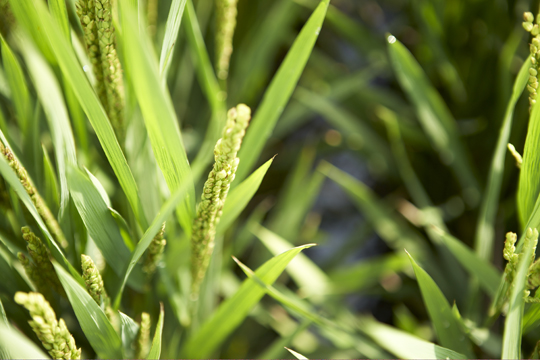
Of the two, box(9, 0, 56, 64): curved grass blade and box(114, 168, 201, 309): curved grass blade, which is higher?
box(9, 0, 56, 64): curved grass blade

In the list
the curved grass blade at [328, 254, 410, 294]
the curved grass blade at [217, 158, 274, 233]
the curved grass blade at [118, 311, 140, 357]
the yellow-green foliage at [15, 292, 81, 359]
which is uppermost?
the curved grass blade at [217, 158, 274, 233]

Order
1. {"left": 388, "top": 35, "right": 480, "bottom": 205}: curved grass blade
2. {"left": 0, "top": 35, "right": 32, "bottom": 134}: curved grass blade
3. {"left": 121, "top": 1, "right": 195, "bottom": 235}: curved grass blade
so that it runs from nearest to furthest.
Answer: {"left": 121, "top": 1, "right": 195, "bottom": 235}: curved grass blade < {"left": 0, "top": 35, "right": 32, "bottom": 134}: curved grass blade < {"left": 388, "top": 35, "right": 480, "bottom": 205}: curved grass blade

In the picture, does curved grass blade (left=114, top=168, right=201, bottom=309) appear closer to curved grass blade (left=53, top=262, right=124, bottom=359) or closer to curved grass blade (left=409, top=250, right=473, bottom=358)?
curved grass blade (left=53, top=262, right=124, bottom=359)

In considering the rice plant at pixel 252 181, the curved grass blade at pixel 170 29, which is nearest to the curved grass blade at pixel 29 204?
the rice plant at pixel 252 181

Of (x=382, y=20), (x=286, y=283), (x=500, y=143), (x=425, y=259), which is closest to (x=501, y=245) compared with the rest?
A: (x=425, y=259)

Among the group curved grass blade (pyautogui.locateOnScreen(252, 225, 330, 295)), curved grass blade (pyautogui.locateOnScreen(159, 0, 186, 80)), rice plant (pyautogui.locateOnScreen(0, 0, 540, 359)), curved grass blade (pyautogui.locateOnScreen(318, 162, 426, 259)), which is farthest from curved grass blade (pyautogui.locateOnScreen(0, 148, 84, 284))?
curved grass blade (pyautogui.locateOnScreen(318, 162, 426, 259))
